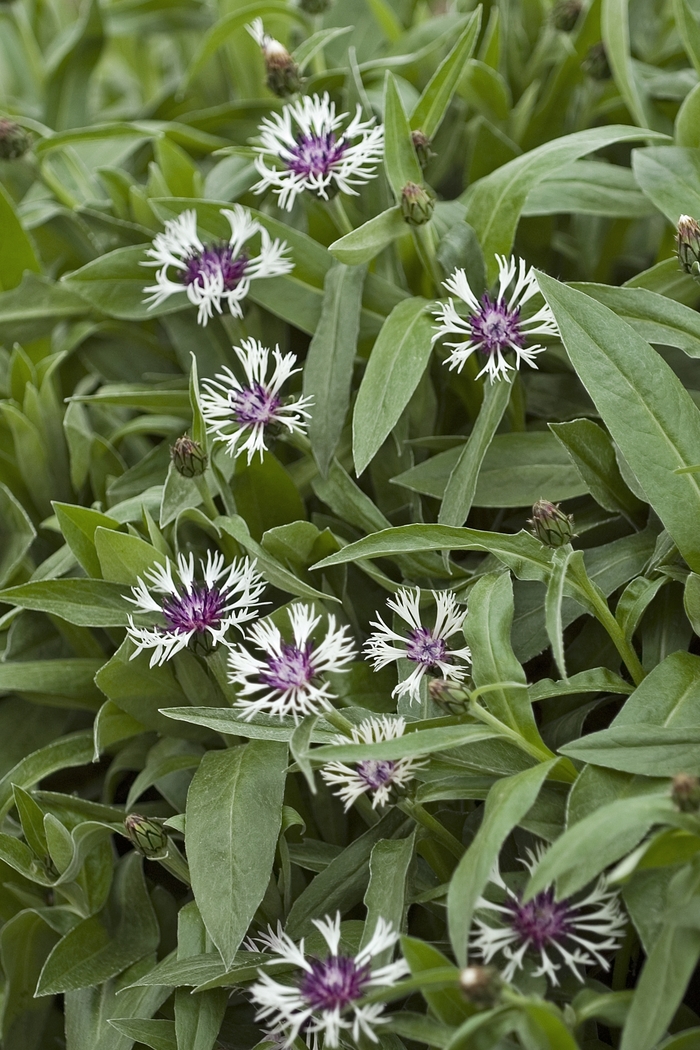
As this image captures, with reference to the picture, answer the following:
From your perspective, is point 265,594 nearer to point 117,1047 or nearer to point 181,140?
point 117,1047

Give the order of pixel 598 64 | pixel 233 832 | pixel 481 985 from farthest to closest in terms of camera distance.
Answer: pixel 598 64 → pixel 233 832 → pixel 481 985

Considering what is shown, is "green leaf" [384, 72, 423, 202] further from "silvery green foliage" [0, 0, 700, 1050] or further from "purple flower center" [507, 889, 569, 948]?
"purple flower center" [507, 889, 569, 948]

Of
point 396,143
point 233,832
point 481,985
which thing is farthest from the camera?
point 396,143

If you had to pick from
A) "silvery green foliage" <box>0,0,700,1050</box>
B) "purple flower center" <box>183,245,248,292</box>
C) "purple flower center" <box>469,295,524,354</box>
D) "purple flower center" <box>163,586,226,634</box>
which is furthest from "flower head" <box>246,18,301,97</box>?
"purple flower center" <box>163,586,226,634</box>

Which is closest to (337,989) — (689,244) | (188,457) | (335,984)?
(335,984)

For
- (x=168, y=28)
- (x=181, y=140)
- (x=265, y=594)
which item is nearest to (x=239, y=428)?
(x=265, y=594)

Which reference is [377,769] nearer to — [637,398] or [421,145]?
[637,398]

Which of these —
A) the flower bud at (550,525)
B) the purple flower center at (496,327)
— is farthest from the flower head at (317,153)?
the flower bud at (550,525)
